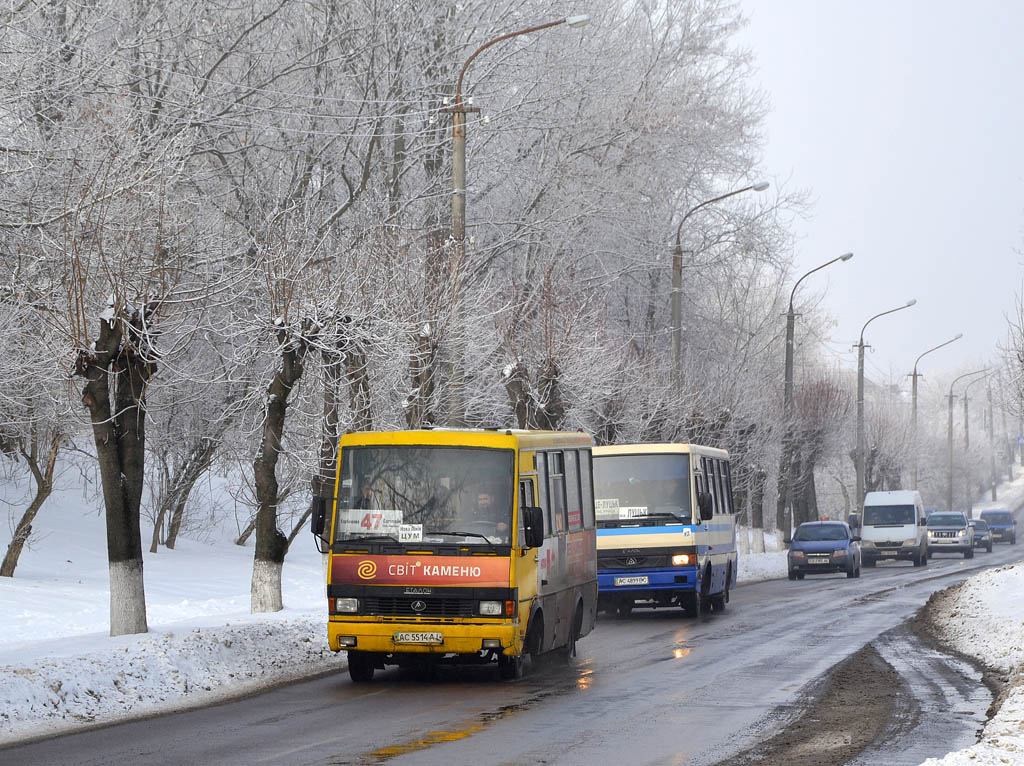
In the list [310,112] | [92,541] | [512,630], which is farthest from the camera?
[92,541]

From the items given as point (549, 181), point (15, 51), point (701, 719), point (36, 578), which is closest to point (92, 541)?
point (36, 578)

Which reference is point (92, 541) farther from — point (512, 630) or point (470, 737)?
point (470, 737)

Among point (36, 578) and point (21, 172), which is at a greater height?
point (21, 172)

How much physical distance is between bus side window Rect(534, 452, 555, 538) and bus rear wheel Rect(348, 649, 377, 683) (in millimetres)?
2364

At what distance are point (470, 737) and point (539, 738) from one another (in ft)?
1.67

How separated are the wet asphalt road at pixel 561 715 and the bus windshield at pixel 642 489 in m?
4.49

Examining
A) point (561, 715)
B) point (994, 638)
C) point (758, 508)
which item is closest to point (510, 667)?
point (561, 715)

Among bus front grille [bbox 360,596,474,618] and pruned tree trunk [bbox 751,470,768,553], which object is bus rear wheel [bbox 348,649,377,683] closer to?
bus front grille [bbox 360,596,474,618]

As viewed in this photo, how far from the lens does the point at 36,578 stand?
32406 mm

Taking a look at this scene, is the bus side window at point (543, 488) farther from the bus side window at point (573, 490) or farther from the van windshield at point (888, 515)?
the van windshield at point (888, 515)

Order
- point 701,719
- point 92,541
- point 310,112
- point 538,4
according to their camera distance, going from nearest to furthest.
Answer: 1. point 701,719
2. point 310,112
3. point 538,4
4. point 92,541

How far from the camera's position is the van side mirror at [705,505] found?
24.9 meters

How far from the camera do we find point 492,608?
1500 cm

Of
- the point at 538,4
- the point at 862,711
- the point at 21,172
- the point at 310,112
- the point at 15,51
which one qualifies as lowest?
the point at 862,711
